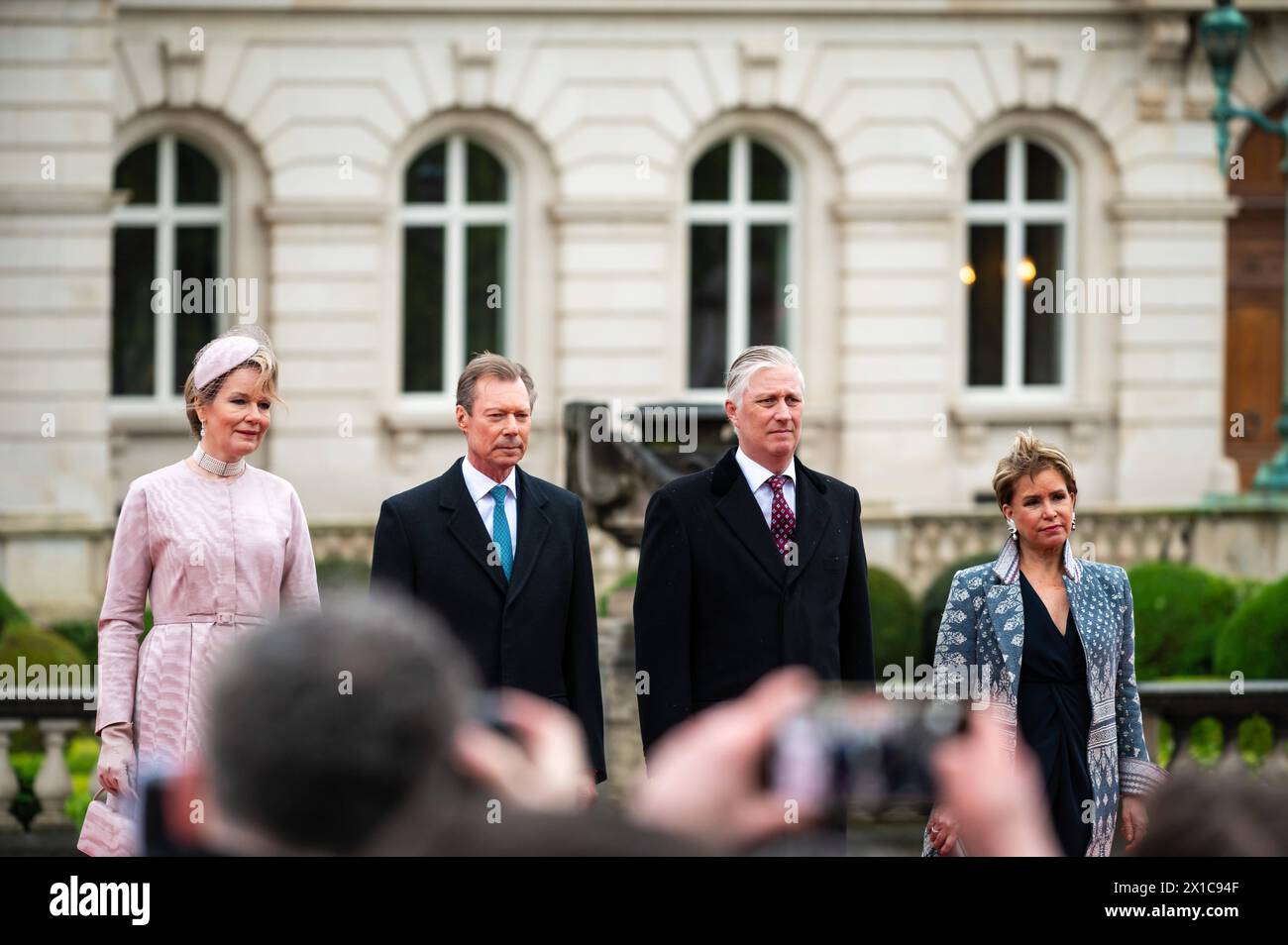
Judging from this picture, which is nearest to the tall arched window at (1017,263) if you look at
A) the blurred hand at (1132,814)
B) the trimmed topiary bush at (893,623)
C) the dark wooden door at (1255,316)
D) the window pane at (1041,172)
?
the window pane at (1041,172)

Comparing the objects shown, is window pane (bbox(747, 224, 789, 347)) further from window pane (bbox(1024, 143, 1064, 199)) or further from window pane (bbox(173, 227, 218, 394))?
window pane (bbox(173, 227, 218, 394))

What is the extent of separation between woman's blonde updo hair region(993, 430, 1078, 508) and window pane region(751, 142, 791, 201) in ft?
56.4

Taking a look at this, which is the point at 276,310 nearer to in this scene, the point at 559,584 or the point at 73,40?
the point at 73,40

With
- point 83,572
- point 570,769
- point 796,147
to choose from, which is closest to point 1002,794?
point 570,769

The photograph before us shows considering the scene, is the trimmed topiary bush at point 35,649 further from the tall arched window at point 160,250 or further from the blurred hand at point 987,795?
the blurred hand at point 987,795

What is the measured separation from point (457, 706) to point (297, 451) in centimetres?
1955

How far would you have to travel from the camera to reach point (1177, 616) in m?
15.2

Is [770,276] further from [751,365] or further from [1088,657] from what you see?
[1088,657]

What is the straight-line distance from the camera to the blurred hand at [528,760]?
2350 millimetres

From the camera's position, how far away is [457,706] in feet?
7.43

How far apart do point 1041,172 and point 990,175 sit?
536 mm

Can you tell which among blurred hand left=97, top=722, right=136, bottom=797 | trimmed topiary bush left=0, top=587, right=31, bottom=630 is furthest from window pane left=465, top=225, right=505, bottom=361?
blurred hand left=97, top=722, right=136, bottom=797

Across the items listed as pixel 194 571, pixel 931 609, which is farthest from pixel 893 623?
pixel 194 571

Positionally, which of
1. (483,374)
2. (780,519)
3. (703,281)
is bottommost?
(780,519)
